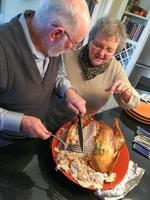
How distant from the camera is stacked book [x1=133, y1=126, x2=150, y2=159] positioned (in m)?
1.14

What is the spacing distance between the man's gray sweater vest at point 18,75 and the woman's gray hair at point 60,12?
0.11 metres

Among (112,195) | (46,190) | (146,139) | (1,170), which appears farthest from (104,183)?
(146,139)

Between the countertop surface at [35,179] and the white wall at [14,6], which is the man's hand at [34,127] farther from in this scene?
the white wall at [14,6]

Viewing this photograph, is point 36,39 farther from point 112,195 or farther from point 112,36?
point 112,195

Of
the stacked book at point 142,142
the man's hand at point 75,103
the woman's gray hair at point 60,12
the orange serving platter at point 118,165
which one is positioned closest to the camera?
the woman's gray hair at point 60,12

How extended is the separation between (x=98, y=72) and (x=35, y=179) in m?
0.76

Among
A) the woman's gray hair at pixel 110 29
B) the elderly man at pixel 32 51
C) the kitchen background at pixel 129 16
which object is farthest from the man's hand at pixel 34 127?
the kitchen background at pixel 129 16

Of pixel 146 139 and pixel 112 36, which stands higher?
pixel 112 36

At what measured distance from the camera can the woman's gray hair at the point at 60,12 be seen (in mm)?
732

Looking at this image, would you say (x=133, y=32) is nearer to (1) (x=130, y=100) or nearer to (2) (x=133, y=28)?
(2) (x=133, y=28)

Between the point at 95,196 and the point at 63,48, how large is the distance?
528mm

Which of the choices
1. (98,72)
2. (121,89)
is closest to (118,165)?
(121,89)

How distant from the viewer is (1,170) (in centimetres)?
81

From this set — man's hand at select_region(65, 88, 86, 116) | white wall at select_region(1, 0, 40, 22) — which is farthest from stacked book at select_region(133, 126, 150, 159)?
white wall at select_region(1, 0, 40, 22)
